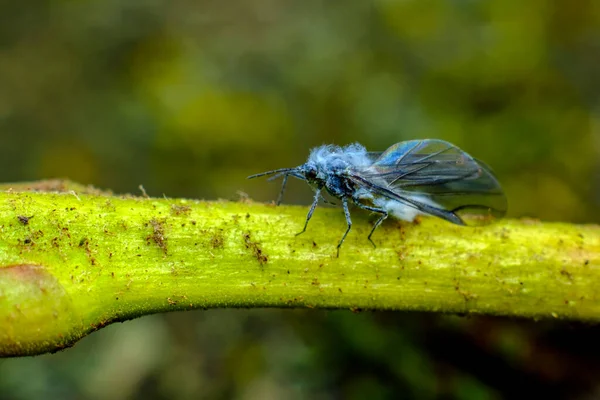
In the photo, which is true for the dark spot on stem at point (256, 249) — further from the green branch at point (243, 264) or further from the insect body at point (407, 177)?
the insect body at point (407, 177)

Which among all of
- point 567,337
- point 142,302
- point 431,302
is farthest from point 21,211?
point 567,337

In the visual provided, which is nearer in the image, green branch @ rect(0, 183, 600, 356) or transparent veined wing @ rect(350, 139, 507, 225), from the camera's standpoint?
green branch @ rect(0, 183, 600, 356)

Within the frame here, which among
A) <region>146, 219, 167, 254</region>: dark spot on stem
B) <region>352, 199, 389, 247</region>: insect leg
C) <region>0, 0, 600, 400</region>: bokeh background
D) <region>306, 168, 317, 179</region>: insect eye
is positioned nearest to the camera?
<region>146, 219, 167, 254</region>: dark spot on stem

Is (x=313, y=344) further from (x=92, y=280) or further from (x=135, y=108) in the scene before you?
(x=135, y=108)

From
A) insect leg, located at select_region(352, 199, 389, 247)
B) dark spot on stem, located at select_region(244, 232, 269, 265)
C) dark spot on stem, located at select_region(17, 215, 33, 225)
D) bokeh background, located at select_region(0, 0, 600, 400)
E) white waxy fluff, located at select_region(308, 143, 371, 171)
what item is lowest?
bokeh background, located at select_region(0, 0, 600, 400)

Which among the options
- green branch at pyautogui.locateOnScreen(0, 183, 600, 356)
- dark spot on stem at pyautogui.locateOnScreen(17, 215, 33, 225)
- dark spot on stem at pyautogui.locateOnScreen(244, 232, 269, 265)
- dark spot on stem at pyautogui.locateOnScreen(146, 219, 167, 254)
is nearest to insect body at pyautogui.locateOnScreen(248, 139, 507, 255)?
green branch at pyautogui.locateOnScreen(0, 183, 600, 356)

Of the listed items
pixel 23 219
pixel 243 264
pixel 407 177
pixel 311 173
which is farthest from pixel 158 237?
pixel 407 177

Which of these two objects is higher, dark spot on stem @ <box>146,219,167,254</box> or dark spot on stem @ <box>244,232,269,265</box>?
dark spot on stem @ <box>146,219,167,254</box>

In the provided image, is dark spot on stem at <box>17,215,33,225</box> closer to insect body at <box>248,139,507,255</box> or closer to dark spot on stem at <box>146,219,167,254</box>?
dark spot on stem at <box>146,219,167,254</box>
